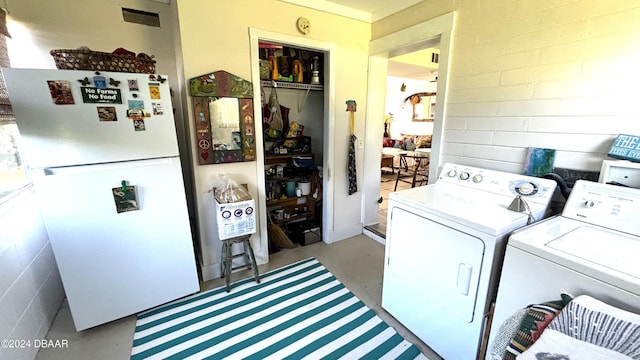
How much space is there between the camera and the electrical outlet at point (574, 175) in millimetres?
1465

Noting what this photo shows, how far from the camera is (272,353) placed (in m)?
1.58

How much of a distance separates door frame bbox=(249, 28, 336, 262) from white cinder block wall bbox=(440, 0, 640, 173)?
3.50ft

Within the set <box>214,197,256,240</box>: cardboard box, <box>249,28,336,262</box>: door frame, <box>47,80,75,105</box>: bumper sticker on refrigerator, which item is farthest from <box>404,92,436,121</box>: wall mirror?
<box>47,80,75,105</box>: bumper sticker on refrigerator

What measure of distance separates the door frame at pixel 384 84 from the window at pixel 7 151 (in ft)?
9.32

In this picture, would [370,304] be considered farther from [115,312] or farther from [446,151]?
[115,312]

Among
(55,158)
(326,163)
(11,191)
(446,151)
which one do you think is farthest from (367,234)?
(11,191)

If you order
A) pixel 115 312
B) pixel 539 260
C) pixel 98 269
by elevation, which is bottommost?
pixel 115 312

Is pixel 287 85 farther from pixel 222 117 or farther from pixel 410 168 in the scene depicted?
pixel 410 168

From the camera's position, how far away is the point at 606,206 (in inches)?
48.8

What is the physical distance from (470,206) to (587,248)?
1.69ft

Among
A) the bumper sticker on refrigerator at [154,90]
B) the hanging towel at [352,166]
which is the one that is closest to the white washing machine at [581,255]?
the hanging towel at [352,166]

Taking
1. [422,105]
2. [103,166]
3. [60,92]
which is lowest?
[103,166]

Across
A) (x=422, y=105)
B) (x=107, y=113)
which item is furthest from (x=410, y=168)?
(x=107, y=113)

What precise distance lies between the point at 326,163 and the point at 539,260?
2.03 m
